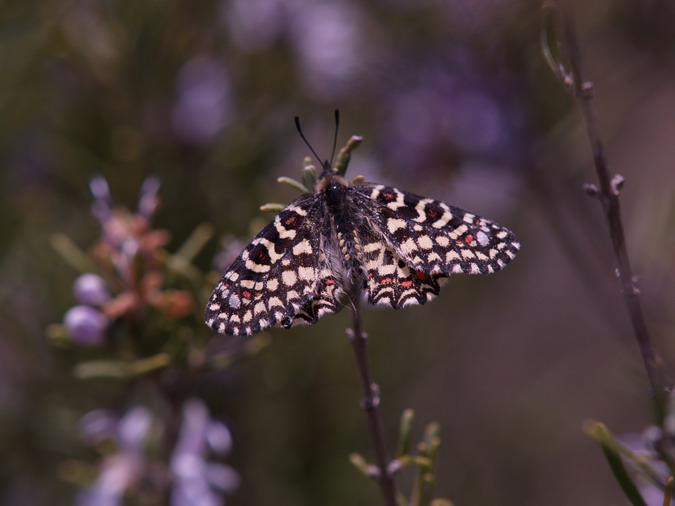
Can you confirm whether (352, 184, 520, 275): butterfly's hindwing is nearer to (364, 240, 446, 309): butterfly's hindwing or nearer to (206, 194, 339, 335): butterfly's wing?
(364, 240, 446, 309): butterfly's hindwing

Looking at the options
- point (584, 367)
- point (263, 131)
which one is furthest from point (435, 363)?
point (263, 131)

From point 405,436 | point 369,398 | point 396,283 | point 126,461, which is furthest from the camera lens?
point 126,461

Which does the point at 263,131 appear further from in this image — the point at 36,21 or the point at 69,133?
the point at 36,21

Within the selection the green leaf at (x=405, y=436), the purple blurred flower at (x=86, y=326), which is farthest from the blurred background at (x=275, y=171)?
the green leaf at (x=405, y=436)

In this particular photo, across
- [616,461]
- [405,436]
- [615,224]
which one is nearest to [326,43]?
[405,436]

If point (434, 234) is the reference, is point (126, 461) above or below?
below

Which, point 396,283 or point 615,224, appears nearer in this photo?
point 615,224

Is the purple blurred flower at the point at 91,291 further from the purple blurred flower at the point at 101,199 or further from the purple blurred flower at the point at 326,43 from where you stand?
→ the purple blurred flower at the point at 326,43

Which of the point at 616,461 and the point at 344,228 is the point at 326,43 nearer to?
the point at 344,228
